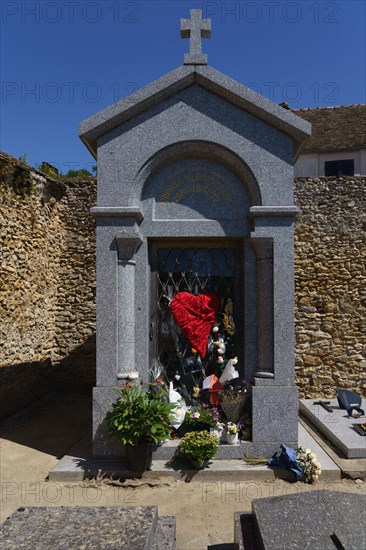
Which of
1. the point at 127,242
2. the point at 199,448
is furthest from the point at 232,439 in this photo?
the point at 127,242

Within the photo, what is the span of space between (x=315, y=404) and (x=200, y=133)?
5.30m

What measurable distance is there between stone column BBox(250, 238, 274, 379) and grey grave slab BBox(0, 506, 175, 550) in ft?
8.23

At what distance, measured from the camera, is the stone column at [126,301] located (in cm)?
555

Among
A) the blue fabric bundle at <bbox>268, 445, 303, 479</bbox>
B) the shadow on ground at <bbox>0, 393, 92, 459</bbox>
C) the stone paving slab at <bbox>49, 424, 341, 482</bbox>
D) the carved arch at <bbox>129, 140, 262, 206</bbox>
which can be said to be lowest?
the shadow on ground at <bbox>0, 393, 92, 459</bbox>

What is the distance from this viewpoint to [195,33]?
572 cm

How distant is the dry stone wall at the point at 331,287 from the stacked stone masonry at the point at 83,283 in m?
0.02

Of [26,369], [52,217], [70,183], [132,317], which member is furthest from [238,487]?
[70,183]

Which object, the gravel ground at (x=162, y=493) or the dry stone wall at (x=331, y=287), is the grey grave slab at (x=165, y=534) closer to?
the gravel ground at (x=162, y=493)

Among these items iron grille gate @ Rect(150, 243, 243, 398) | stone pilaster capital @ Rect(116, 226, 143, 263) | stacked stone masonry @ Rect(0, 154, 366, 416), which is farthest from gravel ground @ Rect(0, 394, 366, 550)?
stacked stone masonry @ Rect(0, 154, 366, 416)

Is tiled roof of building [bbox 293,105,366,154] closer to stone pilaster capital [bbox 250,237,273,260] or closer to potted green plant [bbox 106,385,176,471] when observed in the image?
stone pilaster capital [bbox 250,237,273,260]

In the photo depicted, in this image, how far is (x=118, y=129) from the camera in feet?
18.7

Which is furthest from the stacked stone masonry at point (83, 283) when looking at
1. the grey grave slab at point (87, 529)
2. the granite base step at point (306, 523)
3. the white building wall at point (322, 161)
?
the white building wall at point (322, 161)

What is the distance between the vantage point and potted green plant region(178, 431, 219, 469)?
5.01 m

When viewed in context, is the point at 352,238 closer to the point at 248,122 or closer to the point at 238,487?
the point at 248,122
